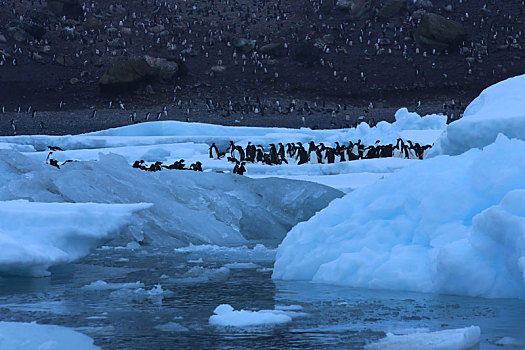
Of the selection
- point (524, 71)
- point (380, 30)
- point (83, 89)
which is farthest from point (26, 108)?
point (524, 71)

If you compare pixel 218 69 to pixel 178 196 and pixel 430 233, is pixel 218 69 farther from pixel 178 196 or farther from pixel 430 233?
pixel 430 233

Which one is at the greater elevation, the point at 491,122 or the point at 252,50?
the point at 252,50

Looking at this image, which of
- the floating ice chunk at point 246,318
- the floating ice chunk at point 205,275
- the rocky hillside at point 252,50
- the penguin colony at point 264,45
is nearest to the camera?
the floating ice chunk at point 246,318

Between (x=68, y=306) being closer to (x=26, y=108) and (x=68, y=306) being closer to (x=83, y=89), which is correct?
(x=26, y=108)

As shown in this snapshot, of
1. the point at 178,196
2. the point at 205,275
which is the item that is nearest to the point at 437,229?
the point at 205,275

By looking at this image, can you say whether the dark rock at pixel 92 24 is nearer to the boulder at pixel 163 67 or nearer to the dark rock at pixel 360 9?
the boulder at pixel 163 67

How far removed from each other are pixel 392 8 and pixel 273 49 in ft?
30.2

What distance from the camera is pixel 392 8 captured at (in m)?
53.7

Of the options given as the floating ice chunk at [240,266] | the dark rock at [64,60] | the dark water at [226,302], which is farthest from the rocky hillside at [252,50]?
the dark water at [226,302]

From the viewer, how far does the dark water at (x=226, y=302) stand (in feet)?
14.5

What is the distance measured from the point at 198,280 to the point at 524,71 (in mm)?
44435

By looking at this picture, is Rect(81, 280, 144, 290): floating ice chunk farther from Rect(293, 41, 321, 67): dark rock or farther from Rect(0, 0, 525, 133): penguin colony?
Rect(293, 41, 321, 67): dark rock

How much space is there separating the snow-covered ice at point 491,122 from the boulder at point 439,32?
42142 millimetres

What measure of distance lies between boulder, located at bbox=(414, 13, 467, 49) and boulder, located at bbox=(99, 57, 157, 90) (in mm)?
17621
